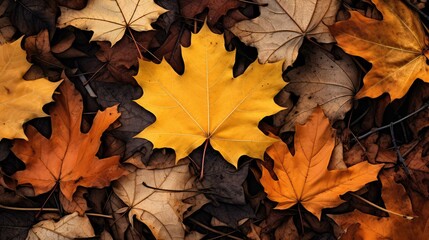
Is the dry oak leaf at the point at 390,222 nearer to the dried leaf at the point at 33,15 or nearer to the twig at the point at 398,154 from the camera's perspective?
the twig at the point at 398,154

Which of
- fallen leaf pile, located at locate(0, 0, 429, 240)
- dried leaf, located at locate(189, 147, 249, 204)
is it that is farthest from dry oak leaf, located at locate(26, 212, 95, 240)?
dried leaf, located at locate(189, 147, 249, 204)

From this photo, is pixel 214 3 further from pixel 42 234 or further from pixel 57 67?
pixel 42 234

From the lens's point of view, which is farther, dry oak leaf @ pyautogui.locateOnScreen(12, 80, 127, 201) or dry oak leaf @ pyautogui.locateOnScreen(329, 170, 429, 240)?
dry oak leaf @ pyautogui.locateOnScreen(12, 80, 127, 201)

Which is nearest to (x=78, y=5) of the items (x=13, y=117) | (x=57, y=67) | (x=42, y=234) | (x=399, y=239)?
(x=57, y=67)

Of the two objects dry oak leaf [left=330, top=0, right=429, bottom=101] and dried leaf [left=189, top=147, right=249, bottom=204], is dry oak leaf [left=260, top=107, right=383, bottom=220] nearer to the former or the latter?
dried leaf [left=189, top=147, right=249, bottom=204]

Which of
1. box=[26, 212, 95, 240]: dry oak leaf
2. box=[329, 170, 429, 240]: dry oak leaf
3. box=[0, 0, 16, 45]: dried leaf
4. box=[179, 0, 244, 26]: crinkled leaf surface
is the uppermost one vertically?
box=[179, 0, 244, 26]: crinkled leaf surface

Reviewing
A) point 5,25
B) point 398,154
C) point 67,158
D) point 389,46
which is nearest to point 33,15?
point 5,25

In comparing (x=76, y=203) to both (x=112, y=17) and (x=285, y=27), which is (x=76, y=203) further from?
(x=285, y=27)
